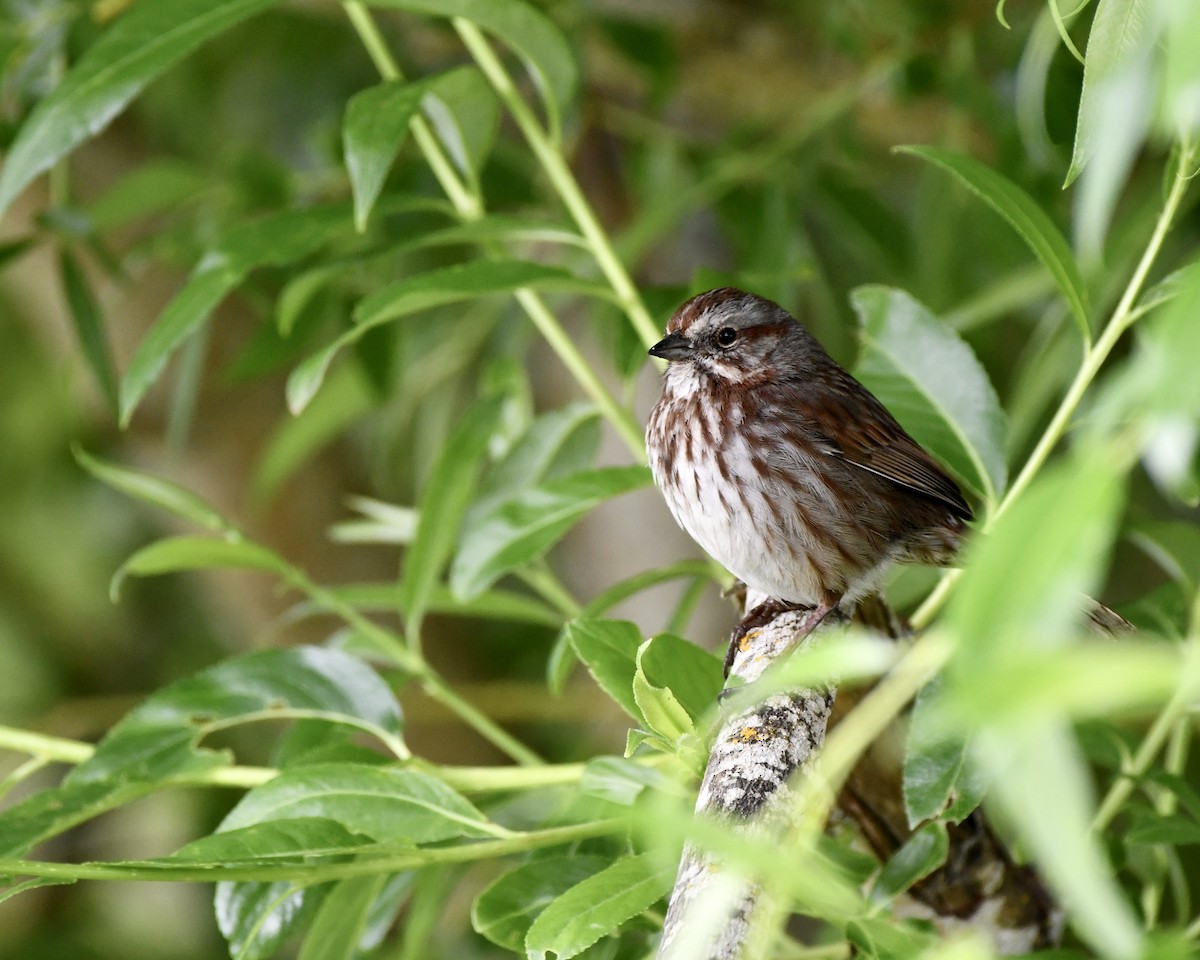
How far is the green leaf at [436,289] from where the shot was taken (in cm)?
221

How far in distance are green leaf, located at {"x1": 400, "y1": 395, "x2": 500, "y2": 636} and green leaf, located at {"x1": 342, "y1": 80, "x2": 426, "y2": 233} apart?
545mm

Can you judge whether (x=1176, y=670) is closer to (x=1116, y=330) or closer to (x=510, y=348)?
(x=1116, y=330)

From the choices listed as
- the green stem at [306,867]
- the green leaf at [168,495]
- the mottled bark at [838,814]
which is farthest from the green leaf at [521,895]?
the green leaf at [168,495]

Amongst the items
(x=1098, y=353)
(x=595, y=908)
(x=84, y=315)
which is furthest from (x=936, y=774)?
(x=84, y=315)

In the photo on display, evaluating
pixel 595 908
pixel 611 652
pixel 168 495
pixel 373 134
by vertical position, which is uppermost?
pixel 373 134

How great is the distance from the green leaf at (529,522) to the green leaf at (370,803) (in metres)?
0.52

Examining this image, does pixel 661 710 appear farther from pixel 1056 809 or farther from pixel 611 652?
pixel 1056 809

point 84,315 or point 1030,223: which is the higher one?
point 84,315

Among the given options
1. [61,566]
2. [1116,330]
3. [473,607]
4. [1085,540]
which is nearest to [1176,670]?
[1085,540]

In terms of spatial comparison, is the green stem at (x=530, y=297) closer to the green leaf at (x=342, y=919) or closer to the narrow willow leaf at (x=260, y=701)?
the narrow willow leaf at (x=260, y=701)

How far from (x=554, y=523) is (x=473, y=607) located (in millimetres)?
482

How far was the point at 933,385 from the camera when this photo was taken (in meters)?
2.29

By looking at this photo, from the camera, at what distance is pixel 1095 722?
7.48 feet

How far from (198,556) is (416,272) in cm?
208
